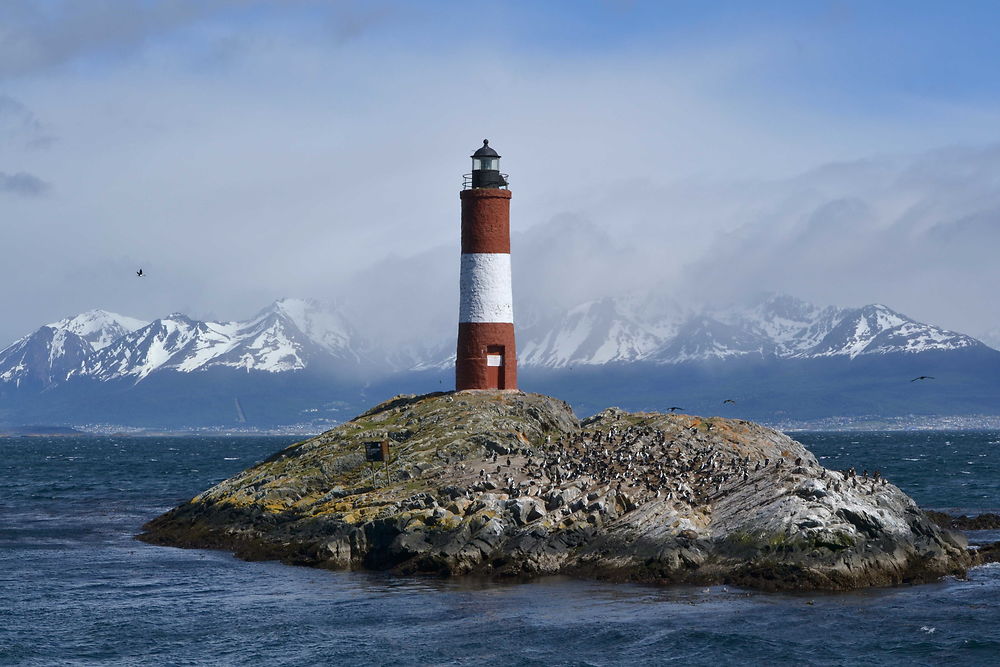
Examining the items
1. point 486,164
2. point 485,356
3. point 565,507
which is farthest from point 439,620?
point 486,164

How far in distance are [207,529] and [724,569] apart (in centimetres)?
2550

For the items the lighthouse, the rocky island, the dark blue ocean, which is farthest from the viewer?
the lighthouse

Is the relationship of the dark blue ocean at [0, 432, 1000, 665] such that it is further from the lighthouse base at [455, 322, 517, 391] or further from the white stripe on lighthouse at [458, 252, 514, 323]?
the white stripe on lighthouse at [458, 252, 514, 323]

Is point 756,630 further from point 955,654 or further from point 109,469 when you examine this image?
point 109,469

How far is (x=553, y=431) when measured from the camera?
64625 mm

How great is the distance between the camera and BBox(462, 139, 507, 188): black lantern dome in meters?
67.0

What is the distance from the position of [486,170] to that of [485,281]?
5690 mm

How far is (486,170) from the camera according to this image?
221 feet

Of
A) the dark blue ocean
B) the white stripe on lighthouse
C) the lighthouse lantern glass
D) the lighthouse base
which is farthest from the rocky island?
the lighthouse lantern glass

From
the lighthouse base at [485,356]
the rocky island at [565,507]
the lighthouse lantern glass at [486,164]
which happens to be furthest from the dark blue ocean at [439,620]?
the lighthouse lantern glass at [486,164]

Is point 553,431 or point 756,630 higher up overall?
point 553,431

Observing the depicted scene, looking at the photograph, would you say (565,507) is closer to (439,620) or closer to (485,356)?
(439,620)

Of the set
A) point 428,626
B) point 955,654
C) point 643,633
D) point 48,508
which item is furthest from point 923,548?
point 48,508

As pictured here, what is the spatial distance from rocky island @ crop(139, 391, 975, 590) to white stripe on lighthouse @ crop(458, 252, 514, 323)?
4358 mm
